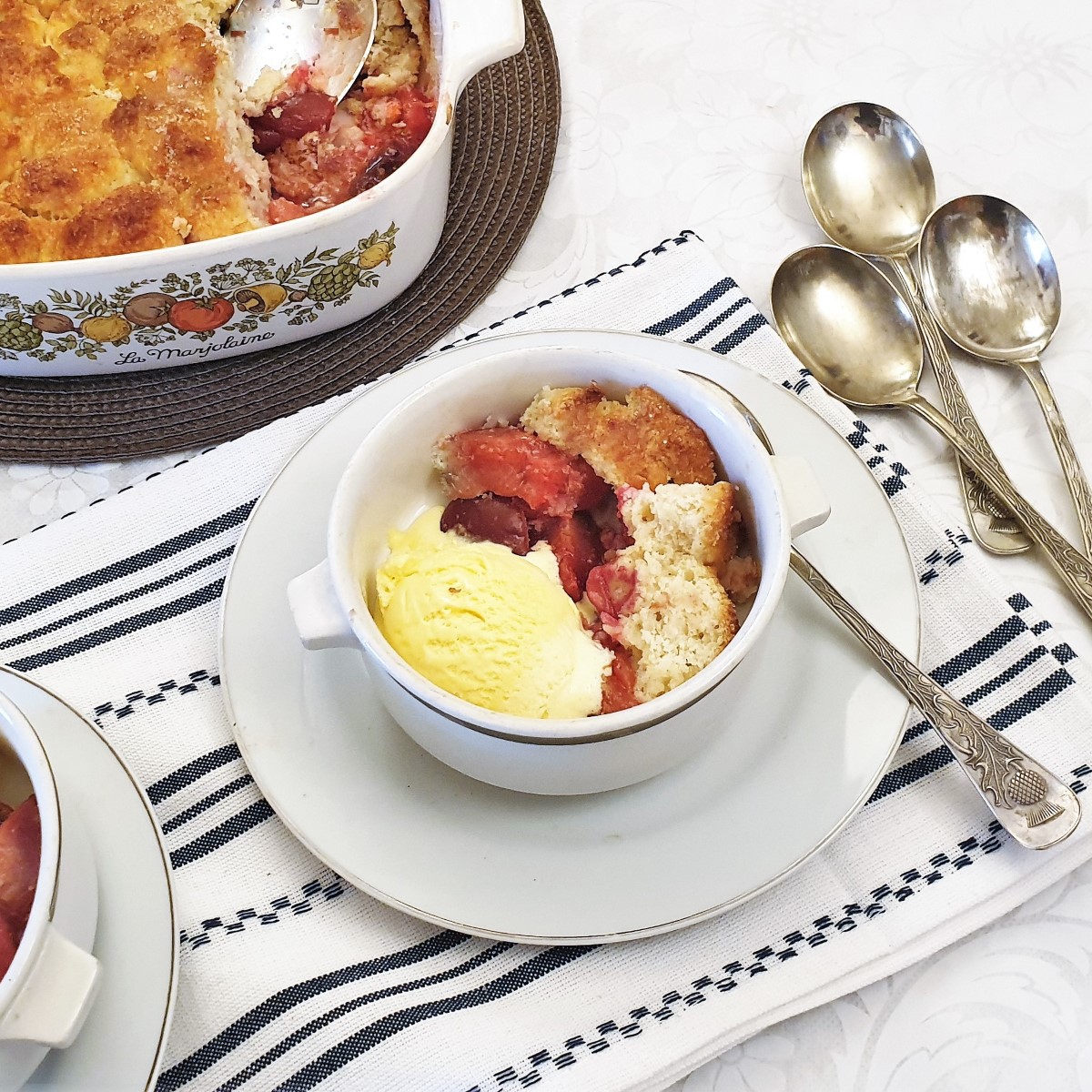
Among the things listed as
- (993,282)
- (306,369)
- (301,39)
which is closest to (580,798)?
(306,369)

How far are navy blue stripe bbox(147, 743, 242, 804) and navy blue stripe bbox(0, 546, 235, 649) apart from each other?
0.18m

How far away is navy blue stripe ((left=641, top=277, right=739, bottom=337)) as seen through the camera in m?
1.16

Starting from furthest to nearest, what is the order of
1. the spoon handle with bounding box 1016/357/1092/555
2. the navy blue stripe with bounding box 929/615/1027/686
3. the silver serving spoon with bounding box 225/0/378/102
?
the silver serving spoon with bounding box 225/0/378/102 → the spoon handle with bounding box 1016/357/1092/555 → the navy blue stripe with bounding box 929/615/1027/686

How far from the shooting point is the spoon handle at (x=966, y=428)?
1.10 meters

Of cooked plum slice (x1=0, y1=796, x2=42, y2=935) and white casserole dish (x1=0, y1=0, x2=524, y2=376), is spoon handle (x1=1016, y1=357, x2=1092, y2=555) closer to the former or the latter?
white casserole dish (x1=0, y1=0, x2=524, y2=376)

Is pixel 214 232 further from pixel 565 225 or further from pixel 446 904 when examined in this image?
pixel 446 904

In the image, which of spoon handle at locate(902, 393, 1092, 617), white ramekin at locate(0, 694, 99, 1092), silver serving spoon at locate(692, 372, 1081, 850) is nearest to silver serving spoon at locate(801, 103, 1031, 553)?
spoon handle at locate(902, 393, 1092, 617)

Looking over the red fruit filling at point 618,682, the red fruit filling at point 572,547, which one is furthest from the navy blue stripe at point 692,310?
the red fruit filling at point 618,682

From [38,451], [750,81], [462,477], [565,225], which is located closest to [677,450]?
[462,477]

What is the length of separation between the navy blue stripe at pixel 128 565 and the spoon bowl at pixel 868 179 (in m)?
0.75

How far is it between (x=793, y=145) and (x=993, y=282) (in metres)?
0.33

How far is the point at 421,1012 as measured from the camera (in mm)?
849

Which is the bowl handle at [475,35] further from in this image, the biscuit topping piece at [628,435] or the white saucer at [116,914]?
the white saucer at [116,914]

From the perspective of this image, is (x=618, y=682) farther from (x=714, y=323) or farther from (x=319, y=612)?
(x=714, y=323)
